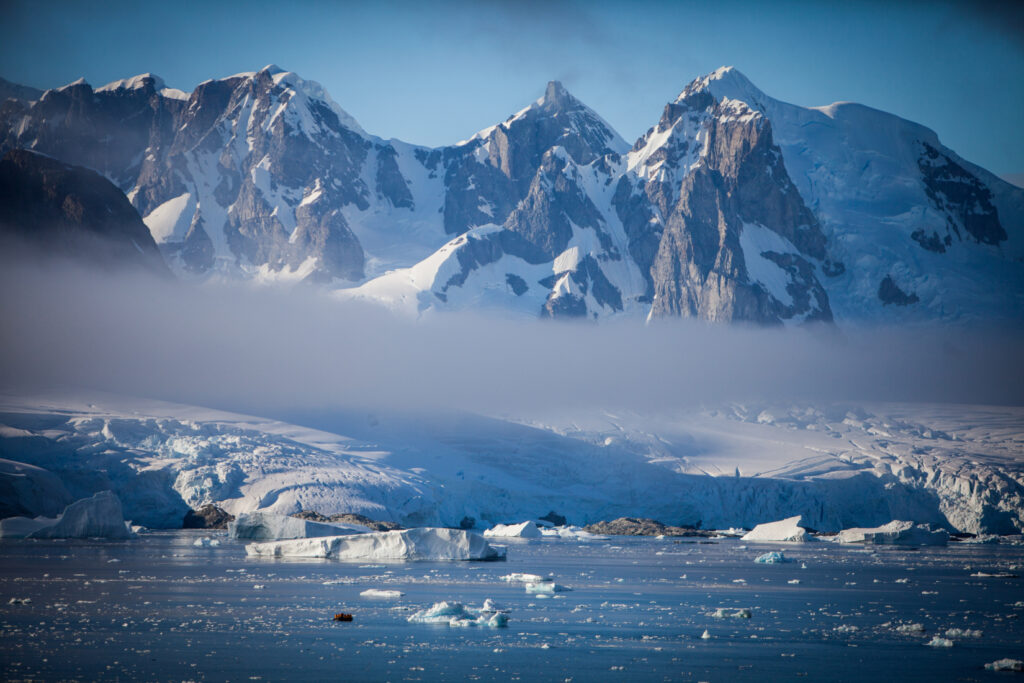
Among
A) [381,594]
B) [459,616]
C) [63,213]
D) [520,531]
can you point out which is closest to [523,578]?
[381,594]

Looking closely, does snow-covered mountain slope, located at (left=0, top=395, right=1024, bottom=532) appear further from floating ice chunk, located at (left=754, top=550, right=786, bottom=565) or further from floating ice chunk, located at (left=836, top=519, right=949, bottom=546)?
floating ice chunk, located at (left=754, top=550, right=786, bottom=565)

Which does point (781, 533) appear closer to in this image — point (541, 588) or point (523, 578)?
point (523, 578)

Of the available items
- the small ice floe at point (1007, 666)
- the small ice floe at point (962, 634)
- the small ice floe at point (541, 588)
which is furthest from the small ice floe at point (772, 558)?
the small ice floe at point (1007, 666)

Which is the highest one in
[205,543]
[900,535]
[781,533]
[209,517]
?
[209,517]

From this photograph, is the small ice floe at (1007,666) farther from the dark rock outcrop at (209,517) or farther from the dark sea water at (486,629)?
the dark rock outcrop at (209,517)

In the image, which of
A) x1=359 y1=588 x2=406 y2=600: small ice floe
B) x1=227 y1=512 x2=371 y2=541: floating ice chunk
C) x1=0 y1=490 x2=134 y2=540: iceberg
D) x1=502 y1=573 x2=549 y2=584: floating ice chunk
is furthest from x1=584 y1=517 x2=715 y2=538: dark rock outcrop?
x1=359 y1=588 x2=406 y2=600: small ice floe

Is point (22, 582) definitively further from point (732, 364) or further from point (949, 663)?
point (732, 364)
